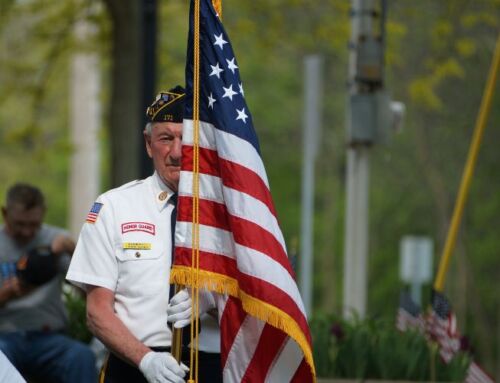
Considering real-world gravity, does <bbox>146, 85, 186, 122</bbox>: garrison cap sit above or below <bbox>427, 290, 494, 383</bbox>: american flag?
above

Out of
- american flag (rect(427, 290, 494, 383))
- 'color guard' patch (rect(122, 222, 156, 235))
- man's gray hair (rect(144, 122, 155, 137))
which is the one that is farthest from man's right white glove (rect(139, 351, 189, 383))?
american flag (rect(427, 290, 494, 383))

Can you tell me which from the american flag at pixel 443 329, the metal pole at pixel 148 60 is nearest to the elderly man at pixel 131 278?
the american flag at pixel 443 329

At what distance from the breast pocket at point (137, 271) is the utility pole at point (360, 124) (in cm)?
602

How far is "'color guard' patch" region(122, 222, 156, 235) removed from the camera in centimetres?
572

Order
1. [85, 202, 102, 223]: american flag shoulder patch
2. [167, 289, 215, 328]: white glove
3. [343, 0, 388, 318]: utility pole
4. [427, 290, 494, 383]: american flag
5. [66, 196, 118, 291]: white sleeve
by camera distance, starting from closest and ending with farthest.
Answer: [167, 289, 215, 328]: white glove
[66, 196, 118, 291]: white sleeve
[85, 202, 102, 223]: american flag shoulder patch
[427, 290, 494, 383]: american flag
[343, 0, 388, 318]: utility pole

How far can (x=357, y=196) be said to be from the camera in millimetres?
12289

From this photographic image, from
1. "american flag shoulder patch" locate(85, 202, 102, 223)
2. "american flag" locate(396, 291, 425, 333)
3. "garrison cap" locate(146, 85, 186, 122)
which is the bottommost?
"american flag" locate(396, 291, 425, 333)

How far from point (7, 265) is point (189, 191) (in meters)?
2.90

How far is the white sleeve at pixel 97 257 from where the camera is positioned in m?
5.65

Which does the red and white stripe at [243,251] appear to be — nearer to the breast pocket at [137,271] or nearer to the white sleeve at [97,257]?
the breast pocket at [137,271]

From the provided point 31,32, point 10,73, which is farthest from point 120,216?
point 10,73

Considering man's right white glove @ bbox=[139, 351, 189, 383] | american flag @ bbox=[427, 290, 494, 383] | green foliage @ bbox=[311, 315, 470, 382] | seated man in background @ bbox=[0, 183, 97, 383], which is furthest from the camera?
green foliage @ bbox=[311, 315, 470, 382]

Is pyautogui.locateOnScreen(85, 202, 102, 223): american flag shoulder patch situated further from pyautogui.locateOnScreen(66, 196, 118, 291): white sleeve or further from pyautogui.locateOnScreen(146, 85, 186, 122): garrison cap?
pyautogui.locateOnScreen(146, 85, 186, 122): garrison cap

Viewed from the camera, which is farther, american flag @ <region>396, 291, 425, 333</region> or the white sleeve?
american flag @ <region>396, 291, 425, 333</region>
